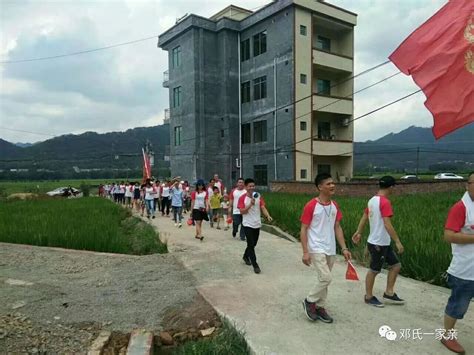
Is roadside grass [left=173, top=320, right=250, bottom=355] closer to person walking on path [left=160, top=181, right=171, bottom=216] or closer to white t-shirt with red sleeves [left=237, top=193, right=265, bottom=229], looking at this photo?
white t-shirt with red sleeves [left=237, top=193, right=265, bottom=229]

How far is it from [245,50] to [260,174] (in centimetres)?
1022

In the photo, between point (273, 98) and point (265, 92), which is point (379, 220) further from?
point (265, 92)

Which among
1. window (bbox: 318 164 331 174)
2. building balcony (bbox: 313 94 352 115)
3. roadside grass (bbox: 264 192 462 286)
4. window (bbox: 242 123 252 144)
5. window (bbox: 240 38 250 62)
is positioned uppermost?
window (bbox: 240 38 250 62)

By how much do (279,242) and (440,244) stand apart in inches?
175

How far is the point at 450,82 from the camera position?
3.40 metres

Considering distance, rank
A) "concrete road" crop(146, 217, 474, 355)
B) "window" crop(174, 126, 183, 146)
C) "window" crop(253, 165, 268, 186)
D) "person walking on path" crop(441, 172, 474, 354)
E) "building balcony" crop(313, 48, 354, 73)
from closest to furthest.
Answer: "person walking on path" crop(441, 172, 474, 354)
"concrete road" crop(146, 217, 474, 355)
"building balcony" crop(313, 48, 354, 73)
"window" crop(253, 165, 268, 186)
"window" crop(174, 126, 183, 146)

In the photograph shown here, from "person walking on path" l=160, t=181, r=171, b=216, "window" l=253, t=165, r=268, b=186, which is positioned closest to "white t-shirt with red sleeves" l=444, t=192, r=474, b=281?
"person walking on path" l=160, t=181, r=171, b=216

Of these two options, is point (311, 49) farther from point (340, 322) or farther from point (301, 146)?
point (340, 322)

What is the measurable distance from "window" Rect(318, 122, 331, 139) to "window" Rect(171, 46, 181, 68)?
13.1 m

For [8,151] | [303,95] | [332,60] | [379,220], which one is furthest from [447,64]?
[8,151]

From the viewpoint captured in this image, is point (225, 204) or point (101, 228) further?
point (225, 204)

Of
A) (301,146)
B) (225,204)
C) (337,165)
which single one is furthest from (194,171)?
(225,204)

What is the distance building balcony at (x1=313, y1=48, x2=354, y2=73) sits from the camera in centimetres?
2994

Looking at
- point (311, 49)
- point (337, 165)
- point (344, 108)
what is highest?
point (311, 49)
